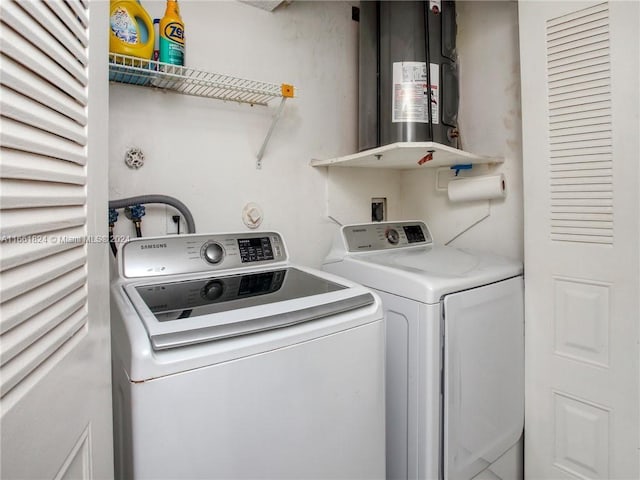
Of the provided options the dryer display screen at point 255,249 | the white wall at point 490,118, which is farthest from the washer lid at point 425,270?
the dryer display screen at point 255,249

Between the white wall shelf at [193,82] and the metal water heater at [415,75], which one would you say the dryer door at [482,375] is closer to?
the metal water heater at [415,75]

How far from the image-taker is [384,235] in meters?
1.89

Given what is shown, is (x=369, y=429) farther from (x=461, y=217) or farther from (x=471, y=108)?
(x=471, y=108)

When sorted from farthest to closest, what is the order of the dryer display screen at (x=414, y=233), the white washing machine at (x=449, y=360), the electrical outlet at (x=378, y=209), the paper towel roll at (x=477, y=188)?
the electrical outlet at (x=378, y=209), the dryer display screen at (x=414, y=233), the paper towel roll at (x=477, y=188), the white washing machine at (x=449, y=360)

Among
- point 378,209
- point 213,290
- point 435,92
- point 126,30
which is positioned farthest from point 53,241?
point 378,209

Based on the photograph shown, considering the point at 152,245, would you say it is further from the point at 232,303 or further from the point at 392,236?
the point at 392,236

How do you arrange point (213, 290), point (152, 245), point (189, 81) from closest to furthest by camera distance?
point (213, 290) → point (152, 245) → point (189, 81)

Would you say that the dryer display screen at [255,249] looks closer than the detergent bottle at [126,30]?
No

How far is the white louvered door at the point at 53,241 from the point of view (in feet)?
1.37

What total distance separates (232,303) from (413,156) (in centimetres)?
119

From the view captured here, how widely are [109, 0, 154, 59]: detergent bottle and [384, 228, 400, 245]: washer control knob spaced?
4.40 feet

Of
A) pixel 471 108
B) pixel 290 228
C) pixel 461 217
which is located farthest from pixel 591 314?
pixel 290 228

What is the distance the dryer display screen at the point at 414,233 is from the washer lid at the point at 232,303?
2.60 ft

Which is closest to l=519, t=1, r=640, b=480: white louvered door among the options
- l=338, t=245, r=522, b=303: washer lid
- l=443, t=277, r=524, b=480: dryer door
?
l=443, t=277, r=524, b=480: dryer door
